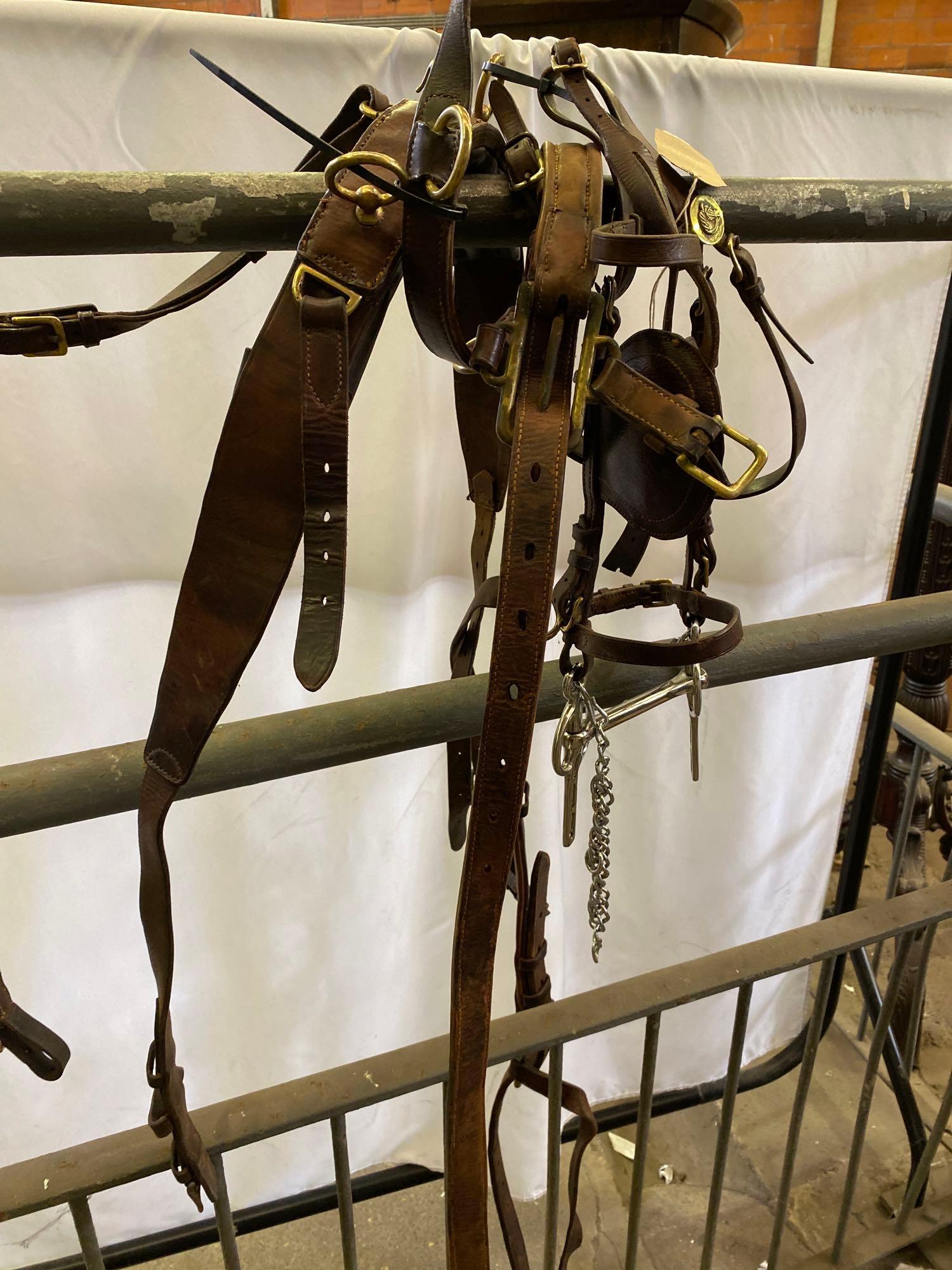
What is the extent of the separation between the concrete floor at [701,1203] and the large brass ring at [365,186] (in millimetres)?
1502

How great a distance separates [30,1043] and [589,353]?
22.4 inches

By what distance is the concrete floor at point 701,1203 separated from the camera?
51.6 inches

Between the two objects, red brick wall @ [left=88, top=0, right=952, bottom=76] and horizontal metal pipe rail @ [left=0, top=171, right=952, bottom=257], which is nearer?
horizontal metal pipe rail @ [left=0, top=171, right=952, bottom=257]

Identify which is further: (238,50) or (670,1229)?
(670,1229)

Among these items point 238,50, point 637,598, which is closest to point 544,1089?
point 637,598

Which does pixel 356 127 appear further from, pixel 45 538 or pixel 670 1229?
pixel 670 1229

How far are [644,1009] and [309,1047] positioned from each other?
0.77 m

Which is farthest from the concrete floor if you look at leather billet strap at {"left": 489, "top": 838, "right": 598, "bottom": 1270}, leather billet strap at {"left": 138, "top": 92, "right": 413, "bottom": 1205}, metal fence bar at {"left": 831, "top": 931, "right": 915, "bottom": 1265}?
leather billet strap at {"left": 138, "top": 92, "right": 413, "bottom": 1205}

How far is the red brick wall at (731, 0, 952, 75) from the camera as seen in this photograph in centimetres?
224

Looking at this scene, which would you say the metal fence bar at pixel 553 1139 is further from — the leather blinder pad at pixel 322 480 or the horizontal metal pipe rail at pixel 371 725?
the leather blinder pad at pixel 322 480

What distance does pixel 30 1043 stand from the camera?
0.54m

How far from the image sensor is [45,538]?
0.97 meters

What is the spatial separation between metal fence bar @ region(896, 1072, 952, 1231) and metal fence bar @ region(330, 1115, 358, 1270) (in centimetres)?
74

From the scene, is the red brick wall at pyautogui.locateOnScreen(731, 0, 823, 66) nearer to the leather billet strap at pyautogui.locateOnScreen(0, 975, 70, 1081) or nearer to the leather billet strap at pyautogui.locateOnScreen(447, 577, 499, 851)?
the leather billet strap at pyautogui.locateOnScreen(447, 577, 499, 851)
